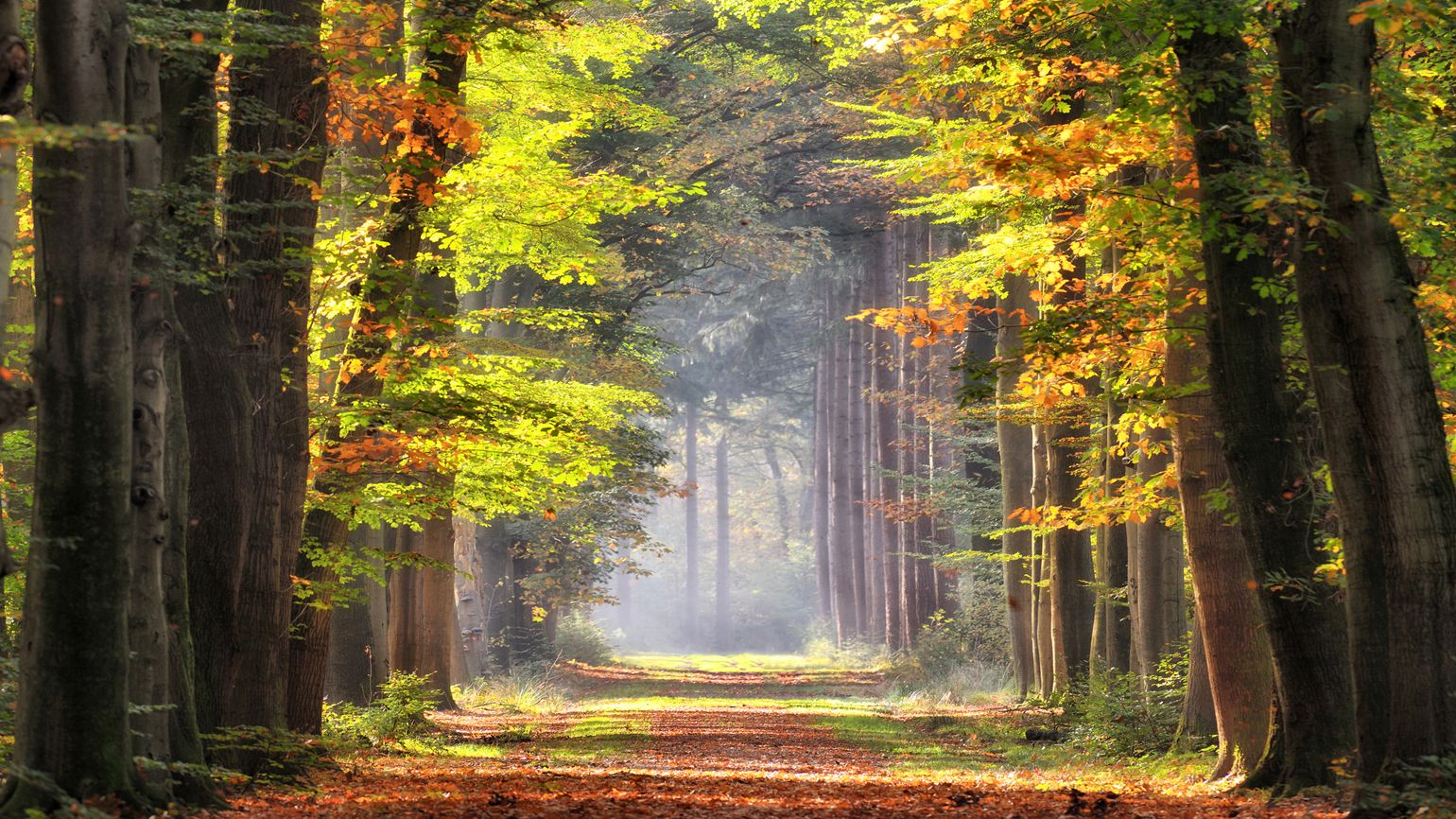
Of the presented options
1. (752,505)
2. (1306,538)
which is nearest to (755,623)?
(752,505)

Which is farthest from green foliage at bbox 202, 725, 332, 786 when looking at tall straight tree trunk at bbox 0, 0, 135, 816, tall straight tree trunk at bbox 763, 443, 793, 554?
tall straight tree trunk at bbox 763, 443, 793, 554

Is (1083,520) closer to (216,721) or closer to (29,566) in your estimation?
(216,721)

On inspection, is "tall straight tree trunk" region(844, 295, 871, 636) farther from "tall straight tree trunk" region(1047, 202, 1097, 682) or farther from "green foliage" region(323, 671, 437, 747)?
"green foliage" region(323, 671, 437, 747)

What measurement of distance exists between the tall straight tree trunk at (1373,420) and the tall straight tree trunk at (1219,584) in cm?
273

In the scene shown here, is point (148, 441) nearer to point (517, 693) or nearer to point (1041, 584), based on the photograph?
point (1041, 584)

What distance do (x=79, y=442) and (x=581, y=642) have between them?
36.4 metres

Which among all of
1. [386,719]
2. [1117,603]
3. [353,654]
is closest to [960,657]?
[1117,603]

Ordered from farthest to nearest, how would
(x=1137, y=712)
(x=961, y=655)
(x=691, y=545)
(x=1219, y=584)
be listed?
(x=691, y=545) → (x=961, y=655) → (x=1137, y=712) → (x=1219, y=584)

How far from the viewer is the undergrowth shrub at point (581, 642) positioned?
42031 millimetres

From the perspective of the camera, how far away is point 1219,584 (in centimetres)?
1214

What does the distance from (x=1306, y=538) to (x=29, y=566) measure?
328 inches

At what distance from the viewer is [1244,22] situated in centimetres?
940

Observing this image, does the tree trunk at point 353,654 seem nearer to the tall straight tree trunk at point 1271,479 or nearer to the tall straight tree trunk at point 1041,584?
the tall straight tree trunk at point 1041,584

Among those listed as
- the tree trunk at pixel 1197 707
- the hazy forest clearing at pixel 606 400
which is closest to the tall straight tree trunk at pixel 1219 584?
the hazy forest clearing at pixel 606 400
